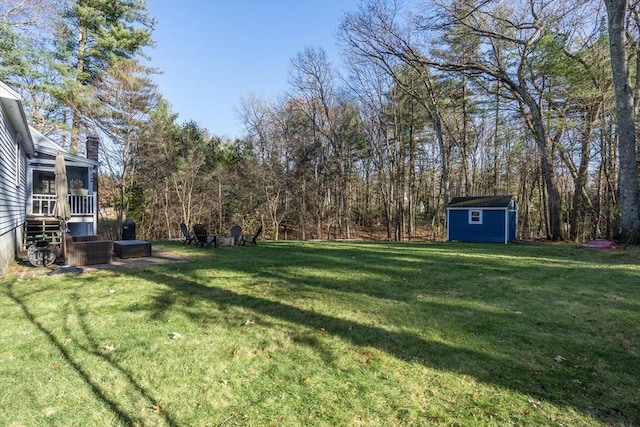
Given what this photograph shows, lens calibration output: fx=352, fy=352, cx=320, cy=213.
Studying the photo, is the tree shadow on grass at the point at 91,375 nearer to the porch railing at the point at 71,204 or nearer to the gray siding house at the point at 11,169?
the gray siding house at the point at 11,169

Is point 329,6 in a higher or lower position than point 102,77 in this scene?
higher

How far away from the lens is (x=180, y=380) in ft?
9.03

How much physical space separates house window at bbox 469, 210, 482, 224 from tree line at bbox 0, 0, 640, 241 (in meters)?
2.41

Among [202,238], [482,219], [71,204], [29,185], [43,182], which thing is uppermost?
[43,182]

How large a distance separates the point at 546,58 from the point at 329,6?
1019 centimetres

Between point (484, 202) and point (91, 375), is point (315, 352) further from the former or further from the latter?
point (484, 202)

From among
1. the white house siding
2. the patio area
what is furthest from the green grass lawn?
the white house siding

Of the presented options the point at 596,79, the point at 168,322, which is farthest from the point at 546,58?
the point at 168,322

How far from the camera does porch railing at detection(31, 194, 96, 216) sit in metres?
12.0

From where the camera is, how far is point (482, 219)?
16859 millimetres

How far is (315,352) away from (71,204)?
485 inches

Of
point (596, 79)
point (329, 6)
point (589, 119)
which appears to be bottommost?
point (589, 119)

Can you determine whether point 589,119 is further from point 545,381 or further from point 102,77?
point 102,77

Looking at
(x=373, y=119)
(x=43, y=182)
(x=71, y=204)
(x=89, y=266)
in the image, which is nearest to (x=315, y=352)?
(x=89, y=266)
